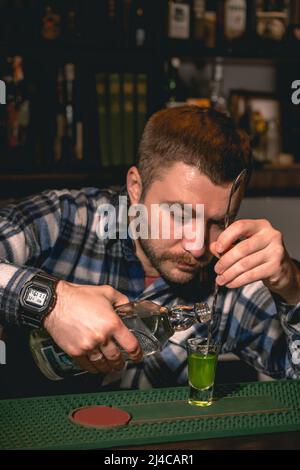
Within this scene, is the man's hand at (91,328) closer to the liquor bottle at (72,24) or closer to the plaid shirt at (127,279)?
the plaid shirt at (127,279)

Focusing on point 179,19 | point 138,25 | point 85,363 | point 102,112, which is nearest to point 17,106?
point 102,112

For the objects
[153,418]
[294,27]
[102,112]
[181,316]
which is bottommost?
[153,418]

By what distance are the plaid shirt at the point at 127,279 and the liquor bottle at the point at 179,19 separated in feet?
3.47

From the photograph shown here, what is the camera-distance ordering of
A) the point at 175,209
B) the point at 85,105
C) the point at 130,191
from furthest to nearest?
the point at 85,105, the point at 130,191, the point at 175,209

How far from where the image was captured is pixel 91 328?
48.2 inches

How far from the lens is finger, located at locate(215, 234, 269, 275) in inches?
55.1

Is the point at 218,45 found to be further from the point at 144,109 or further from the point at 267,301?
the point at 267,301

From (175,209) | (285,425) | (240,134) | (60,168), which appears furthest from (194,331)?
(60,168)

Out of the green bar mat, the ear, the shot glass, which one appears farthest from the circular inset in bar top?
the ear

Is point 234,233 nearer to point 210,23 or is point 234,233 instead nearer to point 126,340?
point 126,340

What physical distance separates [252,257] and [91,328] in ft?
1.26
